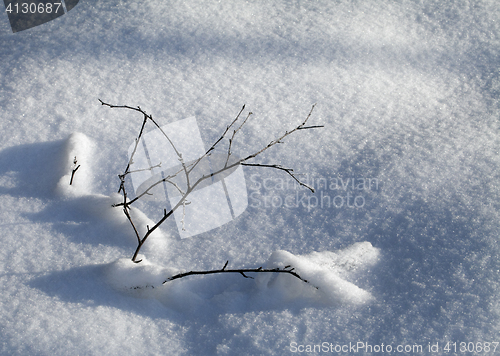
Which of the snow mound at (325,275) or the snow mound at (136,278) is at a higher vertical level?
the snow mound at (325,275)

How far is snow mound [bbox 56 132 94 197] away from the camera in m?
1.10

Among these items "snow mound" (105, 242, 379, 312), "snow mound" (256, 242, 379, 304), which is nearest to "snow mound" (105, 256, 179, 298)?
"snow mound" (105, 242, 379, 312)

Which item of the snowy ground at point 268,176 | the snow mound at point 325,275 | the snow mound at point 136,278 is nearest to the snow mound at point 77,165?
the snowy ground at point 268,176

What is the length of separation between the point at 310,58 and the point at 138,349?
127 cm

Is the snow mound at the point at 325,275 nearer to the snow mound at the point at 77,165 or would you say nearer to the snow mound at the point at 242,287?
the snow mound at the point at 242,287

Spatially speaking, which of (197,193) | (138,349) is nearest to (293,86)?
(197,193)

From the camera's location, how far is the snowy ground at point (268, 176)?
83cm

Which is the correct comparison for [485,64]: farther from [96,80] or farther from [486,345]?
[96,80]

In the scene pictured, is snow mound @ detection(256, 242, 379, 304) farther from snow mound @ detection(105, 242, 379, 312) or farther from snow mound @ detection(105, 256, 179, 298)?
snow mound @ detection(105, 256, 179, 298)

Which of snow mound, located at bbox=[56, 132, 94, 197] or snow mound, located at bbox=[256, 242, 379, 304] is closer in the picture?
snow mound, located at bbox=[256, 242, 379, 304]

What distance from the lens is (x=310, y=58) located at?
1.56 meters

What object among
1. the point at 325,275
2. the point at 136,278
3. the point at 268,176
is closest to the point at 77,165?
the point at 136,278

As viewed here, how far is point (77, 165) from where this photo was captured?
1160mm

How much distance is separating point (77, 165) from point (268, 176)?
2.01 ft
